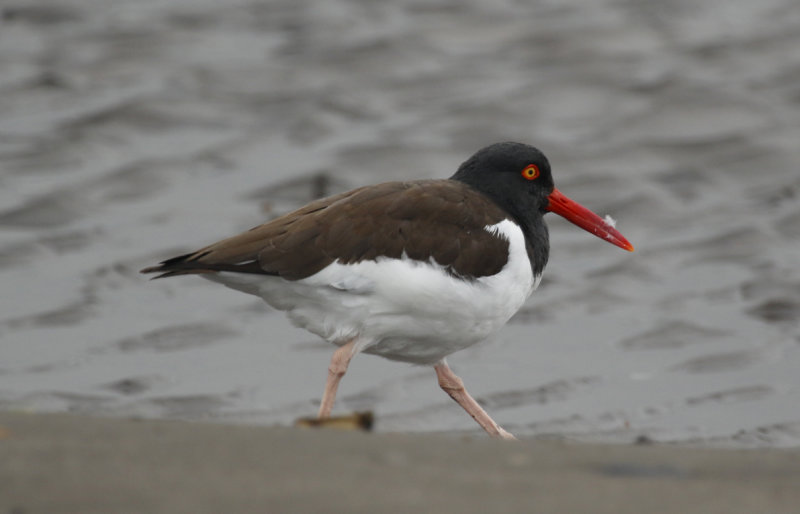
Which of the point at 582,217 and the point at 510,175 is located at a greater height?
the point at 510,175

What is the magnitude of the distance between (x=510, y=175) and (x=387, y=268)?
3.39 feet

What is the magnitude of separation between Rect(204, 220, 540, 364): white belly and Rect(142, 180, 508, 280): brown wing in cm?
6

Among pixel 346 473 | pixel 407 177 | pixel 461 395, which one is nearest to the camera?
pixel 346 473

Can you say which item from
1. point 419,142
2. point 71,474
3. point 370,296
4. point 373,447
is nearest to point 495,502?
point 373,447

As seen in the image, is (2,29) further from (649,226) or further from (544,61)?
(649,226)

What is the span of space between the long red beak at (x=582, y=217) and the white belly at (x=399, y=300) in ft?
2.43

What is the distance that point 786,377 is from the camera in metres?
8.59

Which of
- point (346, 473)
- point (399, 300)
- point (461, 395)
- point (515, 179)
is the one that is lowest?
point (461, 395)

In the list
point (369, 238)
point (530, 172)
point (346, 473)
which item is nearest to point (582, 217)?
point (530, 172)

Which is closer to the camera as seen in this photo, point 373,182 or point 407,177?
point 373,182

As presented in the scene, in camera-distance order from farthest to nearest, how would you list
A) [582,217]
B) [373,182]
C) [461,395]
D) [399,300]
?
[373,182], [582,217], [461,395], [399,300]

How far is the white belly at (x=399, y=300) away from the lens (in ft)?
19.4

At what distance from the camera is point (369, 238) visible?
6004 mm

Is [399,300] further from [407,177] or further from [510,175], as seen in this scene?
[407,177]
